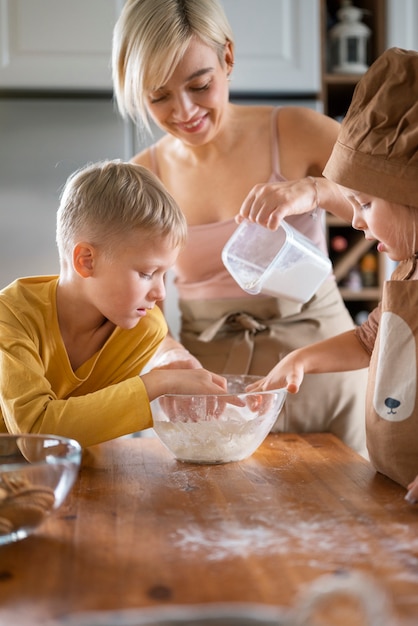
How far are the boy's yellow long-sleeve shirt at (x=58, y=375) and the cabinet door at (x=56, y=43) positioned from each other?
1018 millimetres

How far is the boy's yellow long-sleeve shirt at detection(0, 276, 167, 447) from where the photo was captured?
1097mm

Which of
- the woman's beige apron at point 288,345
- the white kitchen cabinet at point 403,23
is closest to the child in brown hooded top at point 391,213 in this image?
the woman's beige apron at point 288,345

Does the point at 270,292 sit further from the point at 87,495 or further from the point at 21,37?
the point at 21,37

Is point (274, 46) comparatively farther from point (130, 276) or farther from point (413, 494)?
point (413, 494)

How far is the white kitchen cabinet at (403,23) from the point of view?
7.68 ft

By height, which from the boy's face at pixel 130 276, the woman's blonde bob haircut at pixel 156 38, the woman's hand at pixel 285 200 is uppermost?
the woman's blonde bob haircut at pixel 156 38

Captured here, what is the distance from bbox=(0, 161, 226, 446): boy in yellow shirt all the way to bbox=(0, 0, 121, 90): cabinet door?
1.00 m

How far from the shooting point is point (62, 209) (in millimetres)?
1279

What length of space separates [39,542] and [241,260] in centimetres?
80

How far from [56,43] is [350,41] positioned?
33.0 inches

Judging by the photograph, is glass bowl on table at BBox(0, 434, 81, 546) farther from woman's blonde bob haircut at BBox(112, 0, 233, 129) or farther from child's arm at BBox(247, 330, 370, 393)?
woman's blonde bob haircut at BBox(112, 0, 233, 129)

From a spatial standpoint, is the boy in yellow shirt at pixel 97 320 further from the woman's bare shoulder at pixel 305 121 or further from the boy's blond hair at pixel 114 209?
the woman's bare shoulder at pixel 305 121

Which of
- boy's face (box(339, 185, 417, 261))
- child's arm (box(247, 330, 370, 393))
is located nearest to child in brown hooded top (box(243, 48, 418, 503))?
boy's face (box(339, 185, 417, 261))

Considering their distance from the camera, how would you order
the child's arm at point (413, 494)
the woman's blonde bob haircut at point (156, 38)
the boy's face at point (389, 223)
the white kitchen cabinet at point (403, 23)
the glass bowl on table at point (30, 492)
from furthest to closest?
the white kitchen cabinet at point (403, 23), the woman's blonde bob haircut at point (156, 38), the boy's face at point (389, 223), the child's arm at point (413, 494), the glass bowl on table at point (30, 492)
